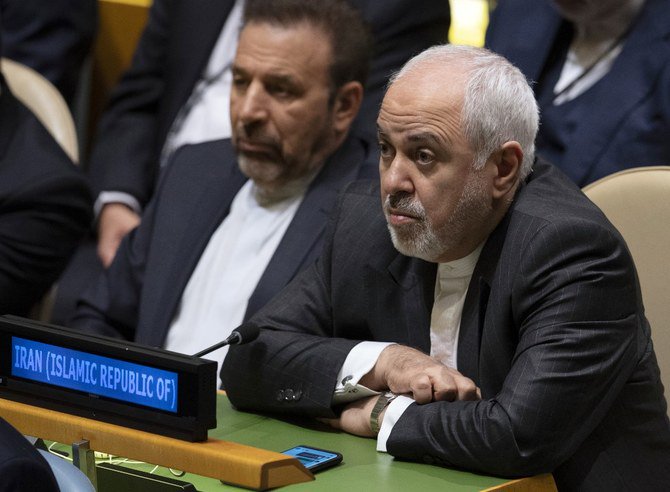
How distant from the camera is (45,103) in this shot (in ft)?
10.8

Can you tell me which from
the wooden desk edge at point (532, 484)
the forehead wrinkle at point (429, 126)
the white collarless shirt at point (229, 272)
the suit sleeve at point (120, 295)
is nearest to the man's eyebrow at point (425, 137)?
the forehead wrinkle at point (429, 126)

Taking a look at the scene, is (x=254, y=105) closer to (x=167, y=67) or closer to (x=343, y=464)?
(x=167, y=67)

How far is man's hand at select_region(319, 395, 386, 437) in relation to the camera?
1.97 m

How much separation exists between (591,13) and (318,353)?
4.39ft

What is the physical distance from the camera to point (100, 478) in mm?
1701

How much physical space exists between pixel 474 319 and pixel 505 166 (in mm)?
255

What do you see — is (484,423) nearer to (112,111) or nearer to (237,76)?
(237,76)

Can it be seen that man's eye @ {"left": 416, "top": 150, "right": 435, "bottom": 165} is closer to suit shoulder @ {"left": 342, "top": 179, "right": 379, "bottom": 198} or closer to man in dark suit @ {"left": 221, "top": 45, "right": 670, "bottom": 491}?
man in dark suit @ {"left": 221, "top": 45, "right": 670, "bottom": 491}

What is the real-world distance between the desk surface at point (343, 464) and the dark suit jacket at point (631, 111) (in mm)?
1143

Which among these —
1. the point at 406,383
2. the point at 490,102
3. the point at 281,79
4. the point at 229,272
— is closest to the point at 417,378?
the point at 406,383

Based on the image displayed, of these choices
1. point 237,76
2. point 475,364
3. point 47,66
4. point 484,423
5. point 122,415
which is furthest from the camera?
point 47,66

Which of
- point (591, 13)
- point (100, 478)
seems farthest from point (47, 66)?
point (100, 478)

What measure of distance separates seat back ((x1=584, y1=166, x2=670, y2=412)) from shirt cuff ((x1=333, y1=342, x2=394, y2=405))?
51 cm

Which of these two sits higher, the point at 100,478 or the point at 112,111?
the point at 112,111
